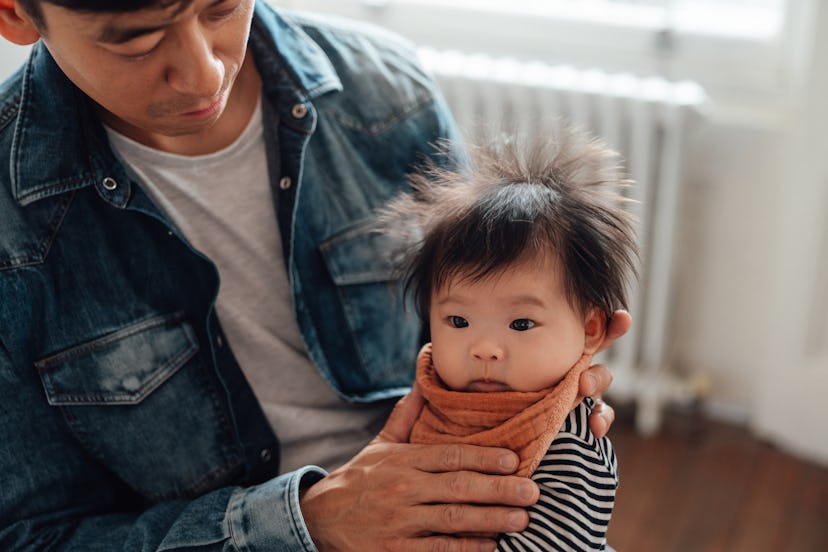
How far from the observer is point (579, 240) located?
3.31ft

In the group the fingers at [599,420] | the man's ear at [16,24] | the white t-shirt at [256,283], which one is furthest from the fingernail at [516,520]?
the man's ear at [16,24]

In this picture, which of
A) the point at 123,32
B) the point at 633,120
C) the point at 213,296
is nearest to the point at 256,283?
the point at 213,296

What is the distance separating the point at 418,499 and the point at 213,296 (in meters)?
0.37

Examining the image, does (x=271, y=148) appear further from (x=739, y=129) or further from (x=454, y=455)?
(x=739, y=129)

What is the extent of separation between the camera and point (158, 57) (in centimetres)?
93

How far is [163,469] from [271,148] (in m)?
0.43

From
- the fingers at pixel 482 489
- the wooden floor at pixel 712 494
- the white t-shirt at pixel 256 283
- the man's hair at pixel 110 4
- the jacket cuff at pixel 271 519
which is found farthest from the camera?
the wooden floor at pixel 712 494

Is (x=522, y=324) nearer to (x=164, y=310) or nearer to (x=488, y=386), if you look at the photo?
(x=488, y=386)

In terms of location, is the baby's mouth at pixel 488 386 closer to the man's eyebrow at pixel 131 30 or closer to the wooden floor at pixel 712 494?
the man's eyebrow at pixel 131 30

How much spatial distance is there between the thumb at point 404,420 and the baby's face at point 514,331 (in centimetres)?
10

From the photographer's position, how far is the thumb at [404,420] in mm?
1104

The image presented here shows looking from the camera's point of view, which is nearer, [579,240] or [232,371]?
[579,240]

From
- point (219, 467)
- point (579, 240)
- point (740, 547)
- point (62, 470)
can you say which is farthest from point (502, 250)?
point (740, 547)

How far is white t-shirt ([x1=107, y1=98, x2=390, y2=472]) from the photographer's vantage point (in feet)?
3.80
